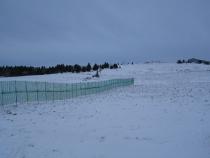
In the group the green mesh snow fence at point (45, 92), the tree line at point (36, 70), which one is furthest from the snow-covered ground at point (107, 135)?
the tree line at point (36, 70)

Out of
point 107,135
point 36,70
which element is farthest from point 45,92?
point 36,70

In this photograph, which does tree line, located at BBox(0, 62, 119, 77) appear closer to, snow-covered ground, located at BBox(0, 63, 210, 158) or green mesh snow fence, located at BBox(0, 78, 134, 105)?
green mesh snow fence, located at BBox(0, 78, 134, 105)

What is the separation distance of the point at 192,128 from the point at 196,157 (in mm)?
4573

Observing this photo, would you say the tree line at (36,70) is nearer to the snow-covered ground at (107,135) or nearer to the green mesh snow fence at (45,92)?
the green mesh snow fence at (45,92)

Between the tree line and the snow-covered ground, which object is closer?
the snow-covered ground

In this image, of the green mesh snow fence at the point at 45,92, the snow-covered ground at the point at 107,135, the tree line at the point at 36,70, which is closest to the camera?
the snow-covered ground at the point at 107,135

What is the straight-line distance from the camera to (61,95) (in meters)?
34.1

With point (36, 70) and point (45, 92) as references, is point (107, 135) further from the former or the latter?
point (36, 70)

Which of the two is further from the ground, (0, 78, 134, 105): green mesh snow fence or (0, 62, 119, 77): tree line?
(0, 62, 119, 77): tree line

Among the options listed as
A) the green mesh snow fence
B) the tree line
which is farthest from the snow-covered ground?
the tree line

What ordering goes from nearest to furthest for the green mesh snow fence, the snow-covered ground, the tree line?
the snow-covered ground → the green mesh snow fence → the tree line

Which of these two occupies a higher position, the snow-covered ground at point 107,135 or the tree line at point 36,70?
the tree line at point 36,70

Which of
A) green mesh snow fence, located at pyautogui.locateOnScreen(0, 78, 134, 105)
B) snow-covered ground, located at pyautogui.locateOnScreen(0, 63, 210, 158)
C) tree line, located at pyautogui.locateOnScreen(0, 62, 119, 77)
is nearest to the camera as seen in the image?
snow-covered ground, located at pyautogui.locateOnScreen(0, 63, 210, 158)

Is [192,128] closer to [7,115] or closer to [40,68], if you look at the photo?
[7,115]
